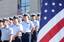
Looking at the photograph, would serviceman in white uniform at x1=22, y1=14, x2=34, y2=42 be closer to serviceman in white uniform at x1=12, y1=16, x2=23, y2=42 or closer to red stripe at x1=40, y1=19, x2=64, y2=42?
serviceman in white uniform at x1=12, y1=16, x2=23, y2=42

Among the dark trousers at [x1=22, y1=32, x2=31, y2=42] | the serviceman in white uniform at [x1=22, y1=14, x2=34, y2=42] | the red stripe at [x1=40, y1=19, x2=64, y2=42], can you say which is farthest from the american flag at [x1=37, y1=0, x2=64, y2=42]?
the dark trousers at [x1=22, y1=32, x2=31, y2=42]

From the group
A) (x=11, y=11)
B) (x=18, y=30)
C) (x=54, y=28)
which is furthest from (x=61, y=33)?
(x=11, y=11)

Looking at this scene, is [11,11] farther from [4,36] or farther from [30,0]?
[4,36]

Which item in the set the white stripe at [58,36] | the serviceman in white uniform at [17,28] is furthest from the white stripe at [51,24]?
the serviceman in white uniform at [17,28]

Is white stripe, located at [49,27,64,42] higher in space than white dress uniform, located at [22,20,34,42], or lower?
higher

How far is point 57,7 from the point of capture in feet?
13.5

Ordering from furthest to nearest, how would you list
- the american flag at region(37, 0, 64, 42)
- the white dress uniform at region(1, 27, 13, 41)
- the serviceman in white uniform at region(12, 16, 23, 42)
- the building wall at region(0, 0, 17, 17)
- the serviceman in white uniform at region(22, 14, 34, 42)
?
the building wall at region(0, 0, 17, 17)
the serviceman in white uniform at region(22, 14, 34, 42)
the white dress uniform at region(1, 27, 13, 41)
the serviceman in white uniform at region(12, 16, 23, 42)
the american flag at region(37, 0, 64, 42)

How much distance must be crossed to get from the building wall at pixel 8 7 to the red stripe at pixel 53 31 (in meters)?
17.3

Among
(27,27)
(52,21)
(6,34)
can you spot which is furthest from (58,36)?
(27,27)

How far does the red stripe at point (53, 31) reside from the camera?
161 inches

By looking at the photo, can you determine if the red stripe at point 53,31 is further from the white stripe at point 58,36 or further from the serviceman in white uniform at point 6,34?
the serviceman in white uniform at point 6,34

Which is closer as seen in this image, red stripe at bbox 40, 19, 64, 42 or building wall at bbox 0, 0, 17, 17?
red stripe at bbox 40, 19, 64, 42

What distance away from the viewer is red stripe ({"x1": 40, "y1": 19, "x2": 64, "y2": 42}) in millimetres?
4102

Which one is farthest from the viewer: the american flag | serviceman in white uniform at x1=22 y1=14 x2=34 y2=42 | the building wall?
the building wall
